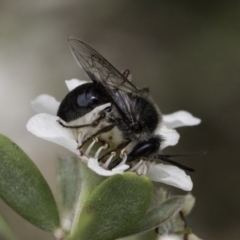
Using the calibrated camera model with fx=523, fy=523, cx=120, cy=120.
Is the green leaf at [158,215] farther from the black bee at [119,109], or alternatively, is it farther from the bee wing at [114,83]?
the bee wing at [114,83]

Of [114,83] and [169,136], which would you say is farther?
[169,136]

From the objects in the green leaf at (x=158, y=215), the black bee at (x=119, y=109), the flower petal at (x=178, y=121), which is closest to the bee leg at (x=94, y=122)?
the black bee at (x=119, y=109)

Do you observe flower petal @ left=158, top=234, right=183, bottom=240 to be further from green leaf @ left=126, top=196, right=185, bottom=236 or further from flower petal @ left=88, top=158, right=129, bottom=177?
flower petal @ left=88, top=158, right=129, bottom=177

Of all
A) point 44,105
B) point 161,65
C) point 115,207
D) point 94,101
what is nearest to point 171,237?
point 115,207

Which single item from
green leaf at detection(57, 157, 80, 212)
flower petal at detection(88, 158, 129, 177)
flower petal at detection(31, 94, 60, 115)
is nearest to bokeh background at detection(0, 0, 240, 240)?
flower petal at detection(31, 94, 60, 115)

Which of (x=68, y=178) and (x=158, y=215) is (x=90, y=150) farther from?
(x=158, y=215)
